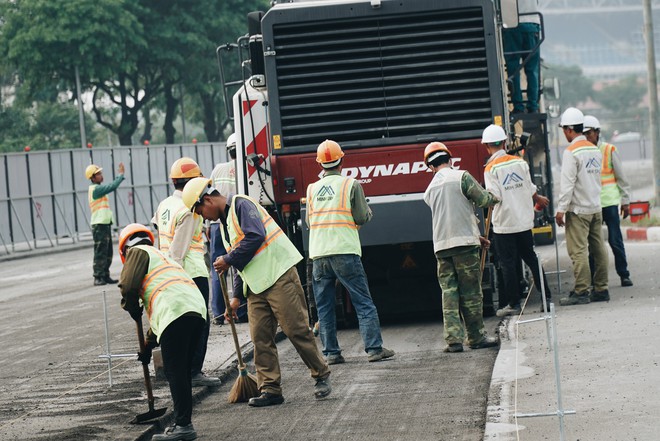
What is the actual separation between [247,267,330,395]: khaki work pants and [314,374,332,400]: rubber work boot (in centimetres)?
4

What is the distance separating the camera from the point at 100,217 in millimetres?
20344

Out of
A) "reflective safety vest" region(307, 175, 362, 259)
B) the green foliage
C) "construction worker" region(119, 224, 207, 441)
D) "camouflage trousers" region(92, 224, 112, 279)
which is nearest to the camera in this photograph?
"construction worker" region(119, 224, 207, 441)

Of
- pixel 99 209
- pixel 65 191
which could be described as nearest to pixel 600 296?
pixel 99 209

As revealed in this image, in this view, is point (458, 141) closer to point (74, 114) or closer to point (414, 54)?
point (414, 54)

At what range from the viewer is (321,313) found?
10.8 metres

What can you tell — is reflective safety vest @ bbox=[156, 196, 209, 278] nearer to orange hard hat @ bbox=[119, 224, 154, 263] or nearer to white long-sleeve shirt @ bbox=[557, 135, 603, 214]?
orange hard hat @ bbox=[119, 224, 154, 263]

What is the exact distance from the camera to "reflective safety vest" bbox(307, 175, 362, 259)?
35.1 feet

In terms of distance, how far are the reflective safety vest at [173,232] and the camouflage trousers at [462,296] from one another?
217 centimetres

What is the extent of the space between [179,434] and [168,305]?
0.85 m

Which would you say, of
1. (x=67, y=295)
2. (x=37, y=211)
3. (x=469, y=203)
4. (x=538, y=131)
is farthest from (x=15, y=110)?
(x=469, y=203)

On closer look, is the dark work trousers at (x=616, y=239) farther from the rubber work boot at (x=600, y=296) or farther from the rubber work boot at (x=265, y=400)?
the rubber work boot at (x=265, y=400)

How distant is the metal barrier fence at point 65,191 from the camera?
102ft

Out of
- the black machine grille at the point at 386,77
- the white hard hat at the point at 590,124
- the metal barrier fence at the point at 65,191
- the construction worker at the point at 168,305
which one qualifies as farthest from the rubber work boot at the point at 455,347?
the metal barrier fence at the point at 65,191

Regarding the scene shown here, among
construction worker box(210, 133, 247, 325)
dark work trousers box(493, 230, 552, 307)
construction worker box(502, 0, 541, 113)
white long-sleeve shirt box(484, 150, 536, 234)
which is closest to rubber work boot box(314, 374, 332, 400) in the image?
white long-sleeve shirt box(484, 150, 536, 234)
